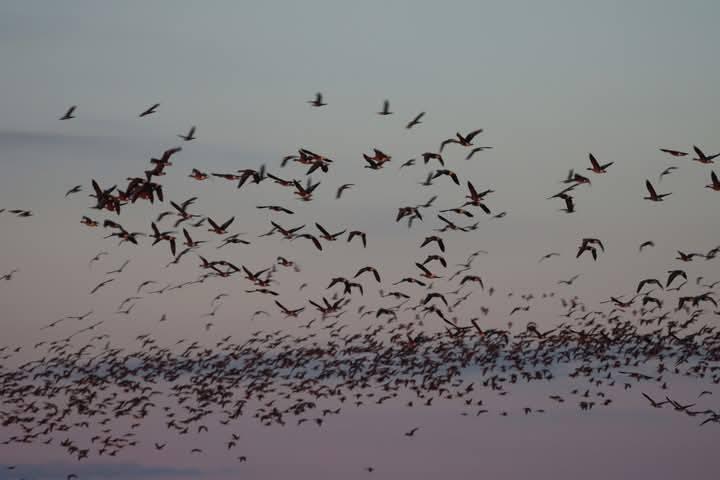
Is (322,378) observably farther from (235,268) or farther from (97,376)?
(235,268)

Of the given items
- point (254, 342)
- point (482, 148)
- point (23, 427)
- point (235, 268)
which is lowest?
point (23, 427)

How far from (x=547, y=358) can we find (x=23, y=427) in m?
34.5

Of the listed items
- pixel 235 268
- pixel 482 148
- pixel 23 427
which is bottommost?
pixel 23 427

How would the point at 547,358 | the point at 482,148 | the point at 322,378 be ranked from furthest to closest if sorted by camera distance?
the point at 322,378
the point at 547,358
the point at 482,148

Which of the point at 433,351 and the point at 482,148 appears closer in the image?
the point at 482,148

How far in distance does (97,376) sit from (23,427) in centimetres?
585

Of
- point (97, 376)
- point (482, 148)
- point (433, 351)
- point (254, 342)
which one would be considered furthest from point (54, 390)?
point (482, 148)

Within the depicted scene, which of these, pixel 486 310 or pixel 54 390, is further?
pixel 54 390

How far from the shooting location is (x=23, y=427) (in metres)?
73.9

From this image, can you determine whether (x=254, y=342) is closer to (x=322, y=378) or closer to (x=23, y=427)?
(x=322, y=378)

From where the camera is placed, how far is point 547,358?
7094 centimetres

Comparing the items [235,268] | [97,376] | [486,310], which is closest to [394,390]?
[486,310]

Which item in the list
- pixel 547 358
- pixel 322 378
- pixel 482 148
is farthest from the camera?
pixel 322 378

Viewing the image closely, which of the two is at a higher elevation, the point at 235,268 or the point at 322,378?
the point at 235,268
